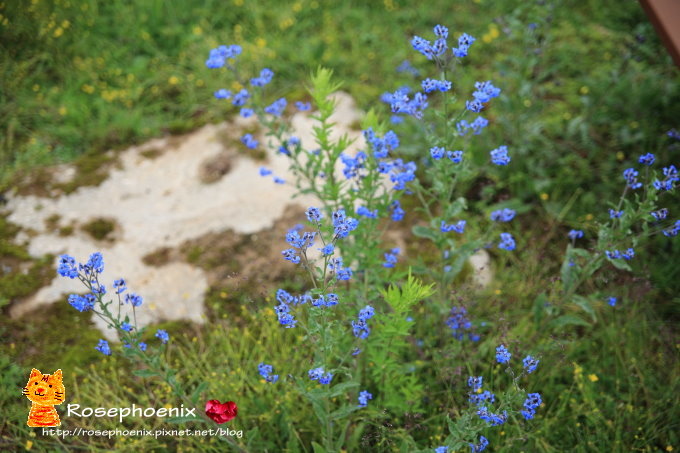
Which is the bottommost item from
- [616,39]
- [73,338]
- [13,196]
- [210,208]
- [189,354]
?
[189,354]

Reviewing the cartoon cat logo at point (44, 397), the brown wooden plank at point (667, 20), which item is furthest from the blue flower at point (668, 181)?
the cartoon cat logo at point (44, 397)

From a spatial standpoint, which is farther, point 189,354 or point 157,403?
point 189,354

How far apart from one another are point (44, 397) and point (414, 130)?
3296 mm

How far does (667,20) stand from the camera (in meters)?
3.16

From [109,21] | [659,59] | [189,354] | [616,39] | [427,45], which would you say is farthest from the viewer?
[109,21]

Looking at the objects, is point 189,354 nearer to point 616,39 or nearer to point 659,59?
point 659,59

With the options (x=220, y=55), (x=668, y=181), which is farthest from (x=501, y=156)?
(x=220, y=55)

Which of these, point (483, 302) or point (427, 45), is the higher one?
point (427, 45)

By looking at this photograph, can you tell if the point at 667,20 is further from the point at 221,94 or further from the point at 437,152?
the point at 221,94

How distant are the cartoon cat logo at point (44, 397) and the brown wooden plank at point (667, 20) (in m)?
3.94

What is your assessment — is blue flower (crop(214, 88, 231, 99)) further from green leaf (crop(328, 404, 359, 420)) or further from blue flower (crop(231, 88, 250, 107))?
green leaf (crop(328, 404, 359, 420))

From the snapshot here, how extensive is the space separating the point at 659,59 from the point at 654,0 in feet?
4.69

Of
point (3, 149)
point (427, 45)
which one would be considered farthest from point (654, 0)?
point (3, 149)

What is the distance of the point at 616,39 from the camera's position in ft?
16.9
